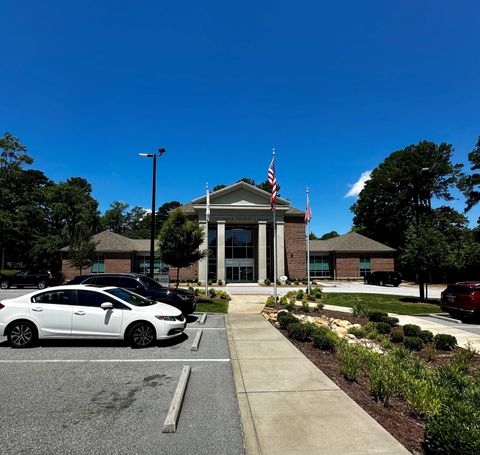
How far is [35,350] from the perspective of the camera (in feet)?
27.8

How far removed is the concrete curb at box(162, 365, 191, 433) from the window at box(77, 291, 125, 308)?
3467mm

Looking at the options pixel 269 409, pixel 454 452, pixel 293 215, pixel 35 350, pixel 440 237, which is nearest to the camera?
pixel 454 452

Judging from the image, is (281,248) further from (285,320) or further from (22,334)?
(22,334)

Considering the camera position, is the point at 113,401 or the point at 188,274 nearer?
the point at 113,401

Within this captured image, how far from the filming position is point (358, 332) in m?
10.8

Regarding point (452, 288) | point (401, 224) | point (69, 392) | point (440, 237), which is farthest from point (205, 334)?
point (401, 224)

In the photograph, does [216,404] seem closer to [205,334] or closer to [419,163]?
[205,334]

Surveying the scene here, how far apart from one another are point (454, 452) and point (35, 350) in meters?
9.07

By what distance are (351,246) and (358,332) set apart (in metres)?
37.9

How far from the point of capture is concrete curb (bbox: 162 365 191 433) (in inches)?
169

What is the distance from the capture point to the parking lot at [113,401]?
13.1 ft

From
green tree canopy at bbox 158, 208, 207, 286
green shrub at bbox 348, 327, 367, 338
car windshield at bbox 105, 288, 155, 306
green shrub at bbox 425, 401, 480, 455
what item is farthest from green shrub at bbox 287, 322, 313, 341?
green tree canopy at bbox 158, 208, 207, 286

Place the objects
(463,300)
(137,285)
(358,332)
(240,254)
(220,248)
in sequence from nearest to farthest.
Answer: (358,332)
(137,285)
(463,300)
(220,248)
(240,254)

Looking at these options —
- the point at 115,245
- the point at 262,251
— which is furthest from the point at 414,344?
the point at 115,245
